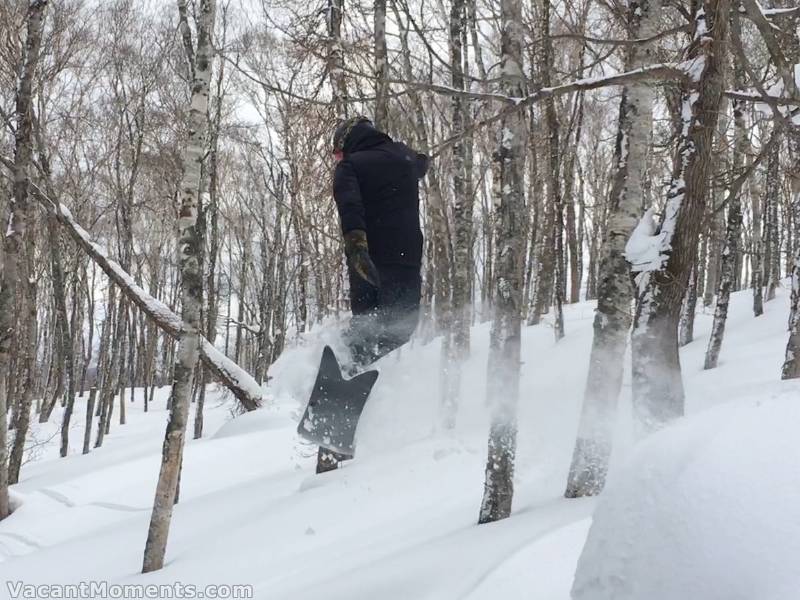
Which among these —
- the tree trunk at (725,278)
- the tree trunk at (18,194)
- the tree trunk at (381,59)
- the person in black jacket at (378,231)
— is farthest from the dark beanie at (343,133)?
the tree trunk at (725,278)

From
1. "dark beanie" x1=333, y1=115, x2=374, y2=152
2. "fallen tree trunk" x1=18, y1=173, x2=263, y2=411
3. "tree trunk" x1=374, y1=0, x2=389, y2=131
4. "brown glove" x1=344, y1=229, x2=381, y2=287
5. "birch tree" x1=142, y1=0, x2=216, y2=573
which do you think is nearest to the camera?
"brown glove" x1=344, y1=229, x2=381, y2=287

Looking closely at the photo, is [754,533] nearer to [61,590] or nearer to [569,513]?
[569,513]

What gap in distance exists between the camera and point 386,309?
4.53m

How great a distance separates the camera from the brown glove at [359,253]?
429 cm

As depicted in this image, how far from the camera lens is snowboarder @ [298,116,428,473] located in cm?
432

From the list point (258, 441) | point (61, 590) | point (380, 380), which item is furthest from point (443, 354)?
point (61, 590)

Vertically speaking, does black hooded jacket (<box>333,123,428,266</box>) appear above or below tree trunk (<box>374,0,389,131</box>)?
below

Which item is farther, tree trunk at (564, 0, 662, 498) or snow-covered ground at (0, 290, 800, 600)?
tree trunk at (564, 0, 662, 498)

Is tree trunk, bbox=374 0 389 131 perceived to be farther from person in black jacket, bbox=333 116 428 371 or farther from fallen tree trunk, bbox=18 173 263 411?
fallen tree trunk, bbox=18 173 263 411

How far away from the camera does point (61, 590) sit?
505 cm

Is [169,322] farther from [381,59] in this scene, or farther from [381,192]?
[381,59]

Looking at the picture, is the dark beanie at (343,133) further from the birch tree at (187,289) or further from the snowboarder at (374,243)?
the birch tree at (187,289)

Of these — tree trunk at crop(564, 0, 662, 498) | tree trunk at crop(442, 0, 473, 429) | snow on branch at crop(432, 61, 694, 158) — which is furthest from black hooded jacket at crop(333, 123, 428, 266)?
tree trunk at crop(442, 0, 473, 429)

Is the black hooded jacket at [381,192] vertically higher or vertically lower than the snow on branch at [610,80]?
lower
